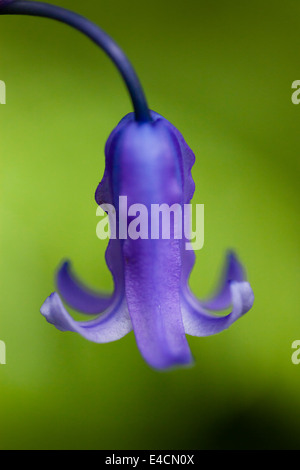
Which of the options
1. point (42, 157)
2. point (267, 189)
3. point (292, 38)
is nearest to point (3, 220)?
point (42, 157)

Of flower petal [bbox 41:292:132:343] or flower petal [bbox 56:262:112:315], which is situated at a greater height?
flower petal [bbox 56:262:112:315]

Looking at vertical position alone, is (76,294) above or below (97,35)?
below

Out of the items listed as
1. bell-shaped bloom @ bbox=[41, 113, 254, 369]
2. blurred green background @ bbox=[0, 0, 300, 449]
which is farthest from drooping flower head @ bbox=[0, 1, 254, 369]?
blurred green background @ bbox=[0, 0, 300, 449]

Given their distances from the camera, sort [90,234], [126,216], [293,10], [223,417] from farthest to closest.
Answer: [293,10], [90,234], [223,417], [126,216]

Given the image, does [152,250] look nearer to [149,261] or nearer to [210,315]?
[149,261]

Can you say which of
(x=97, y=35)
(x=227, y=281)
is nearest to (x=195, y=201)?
(x=227, y=281)

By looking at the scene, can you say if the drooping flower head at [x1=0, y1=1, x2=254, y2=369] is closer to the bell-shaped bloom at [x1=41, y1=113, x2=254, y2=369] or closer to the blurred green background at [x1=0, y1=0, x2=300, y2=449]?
the bell-shaped bloom at [x1=41, y1=113, x2=254, y2=369]

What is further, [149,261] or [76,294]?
[76,294]

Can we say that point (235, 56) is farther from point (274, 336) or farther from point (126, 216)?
point (126, 216)
